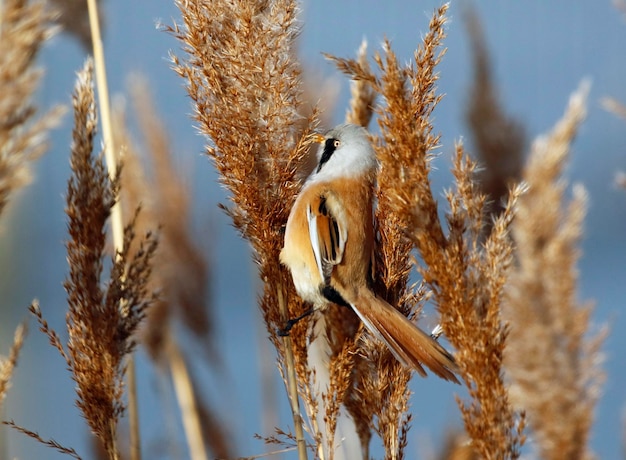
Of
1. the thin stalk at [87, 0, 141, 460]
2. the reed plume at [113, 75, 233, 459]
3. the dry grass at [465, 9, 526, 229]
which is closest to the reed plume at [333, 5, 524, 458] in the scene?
the thin stalk at [87, 0, 141, 460]

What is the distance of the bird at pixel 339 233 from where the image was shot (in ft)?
5.96

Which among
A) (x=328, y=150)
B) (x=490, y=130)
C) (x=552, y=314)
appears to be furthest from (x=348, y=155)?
(x=552, y=314)

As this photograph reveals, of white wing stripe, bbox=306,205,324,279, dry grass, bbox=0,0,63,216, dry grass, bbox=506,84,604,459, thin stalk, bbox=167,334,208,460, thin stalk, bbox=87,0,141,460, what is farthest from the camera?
thin stalk, bbox=167,334,208,460

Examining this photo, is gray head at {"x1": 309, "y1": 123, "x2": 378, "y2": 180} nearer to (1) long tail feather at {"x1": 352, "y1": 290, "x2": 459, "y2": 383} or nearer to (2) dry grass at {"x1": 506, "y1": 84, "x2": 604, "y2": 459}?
(1) long tail feather at {"x1": 352, "y1": 290, "x2": 459, "y2": 383}

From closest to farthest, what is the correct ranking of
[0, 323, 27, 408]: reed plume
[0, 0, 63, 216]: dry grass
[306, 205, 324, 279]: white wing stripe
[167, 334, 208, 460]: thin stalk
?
[0, 0, 63, 216]: dry grass
[0, 323, 27, 408]: reed plume
[306, 205, 324, 279]: white wing stripe
[167, 334, 208, 460]: thin stalk

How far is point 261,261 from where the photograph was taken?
1.63 metres

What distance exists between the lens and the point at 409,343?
5.12ft

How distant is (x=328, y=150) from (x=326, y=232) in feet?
1.02

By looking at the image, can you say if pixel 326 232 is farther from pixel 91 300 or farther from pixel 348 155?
pixel 91 300

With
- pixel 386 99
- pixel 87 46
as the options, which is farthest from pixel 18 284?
pixel 386 99

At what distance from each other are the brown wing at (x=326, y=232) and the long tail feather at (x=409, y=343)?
32cm

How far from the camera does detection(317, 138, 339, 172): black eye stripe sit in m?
2.16

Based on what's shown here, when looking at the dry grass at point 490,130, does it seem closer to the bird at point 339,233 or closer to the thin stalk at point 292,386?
the bird at point 339,233

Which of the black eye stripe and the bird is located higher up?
the black eye stripe
